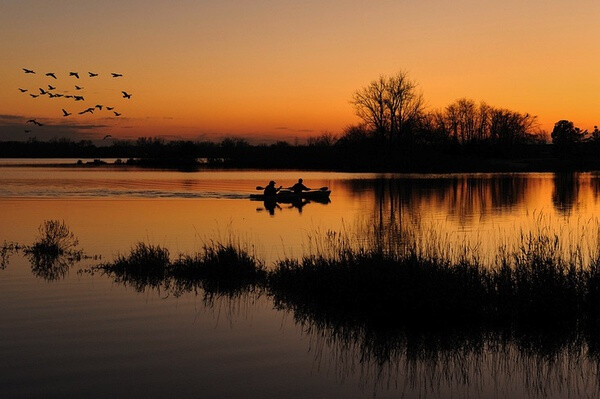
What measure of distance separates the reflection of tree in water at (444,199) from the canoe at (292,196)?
3.57 m

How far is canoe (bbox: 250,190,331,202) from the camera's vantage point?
41522 mm

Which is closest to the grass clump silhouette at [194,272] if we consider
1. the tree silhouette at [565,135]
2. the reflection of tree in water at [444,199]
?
the reflection of tree in water at [444,199]

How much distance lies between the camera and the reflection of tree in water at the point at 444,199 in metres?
36.9

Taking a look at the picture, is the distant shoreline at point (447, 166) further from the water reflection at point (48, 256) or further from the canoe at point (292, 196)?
the water reflection at point (48, 256)

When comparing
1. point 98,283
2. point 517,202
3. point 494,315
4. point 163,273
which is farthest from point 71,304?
point 517,202

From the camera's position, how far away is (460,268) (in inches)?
532

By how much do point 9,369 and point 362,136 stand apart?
87.8 meters

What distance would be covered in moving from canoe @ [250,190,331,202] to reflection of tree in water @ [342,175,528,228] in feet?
11.7

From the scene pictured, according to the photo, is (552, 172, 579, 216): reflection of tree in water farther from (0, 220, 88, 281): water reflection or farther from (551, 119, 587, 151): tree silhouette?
(551, 119, 587, 151): tree silhouette

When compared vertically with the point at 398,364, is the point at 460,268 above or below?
above

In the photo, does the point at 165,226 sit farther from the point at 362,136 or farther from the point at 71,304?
the point at 362,136

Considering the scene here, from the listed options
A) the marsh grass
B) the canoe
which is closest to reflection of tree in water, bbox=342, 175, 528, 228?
the canoe

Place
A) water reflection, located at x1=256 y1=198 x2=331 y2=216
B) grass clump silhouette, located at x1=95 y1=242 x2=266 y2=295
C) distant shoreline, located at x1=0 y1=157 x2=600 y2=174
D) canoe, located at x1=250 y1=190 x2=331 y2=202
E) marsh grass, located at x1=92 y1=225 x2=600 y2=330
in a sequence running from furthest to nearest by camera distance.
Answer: distant shoreline, located at x1=0 y1=157 x2=600 y2=174
canoe, located at x1=250 y1=190 x2=331 y2=202
water reflection, located at x1=256 y1=198 x2=331 y2=216
grass clump silhouette, located at x1=95 y1=242 x2=266 y2=295
marsh grass, located at x1=92 y1=225 x2=600 y2=330

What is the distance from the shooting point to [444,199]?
4575 cm
